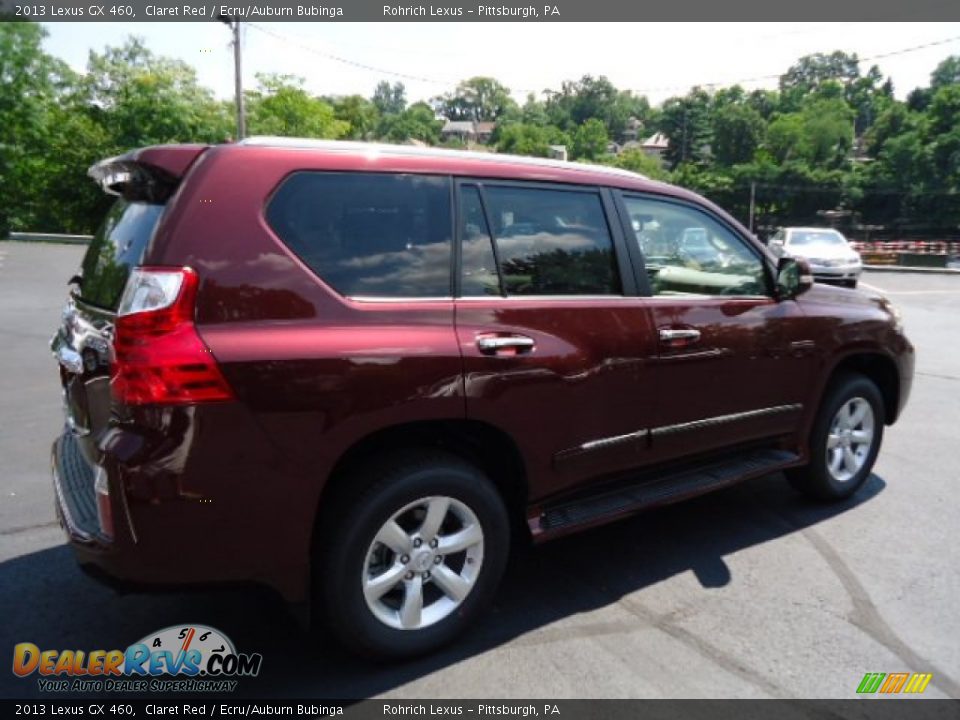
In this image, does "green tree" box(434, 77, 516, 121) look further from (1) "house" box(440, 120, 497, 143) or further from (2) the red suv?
(2) the red suv

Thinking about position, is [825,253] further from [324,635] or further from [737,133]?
[737,133]

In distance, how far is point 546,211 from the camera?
10.7 ft

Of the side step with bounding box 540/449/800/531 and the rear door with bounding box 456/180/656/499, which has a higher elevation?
the rear door with bounding box 456/180/656/499

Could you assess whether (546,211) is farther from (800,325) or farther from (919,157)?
(919,157)

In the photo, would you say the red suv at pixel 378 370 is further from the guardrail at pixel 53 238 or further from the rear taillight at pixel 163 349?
the guardrail at pixel 53 238

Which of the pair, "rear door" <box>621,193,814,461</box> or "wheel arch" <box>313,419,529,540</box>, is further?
"rear door" <box>621,193,814,461</box>

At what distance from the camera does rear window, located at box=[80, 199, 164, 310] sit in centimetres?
259

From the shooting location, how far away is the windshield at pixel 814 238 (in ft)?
65.5

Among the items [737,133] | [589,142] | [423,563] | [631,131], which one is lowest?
[423,563]

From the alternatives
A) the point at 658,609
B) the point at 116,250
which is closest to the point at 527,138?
the point at 658,609

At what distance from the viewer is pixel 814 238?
2020 cm

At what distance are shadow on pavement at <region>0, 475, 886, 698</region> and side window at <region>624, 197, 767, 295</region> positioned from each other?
133 centimetres

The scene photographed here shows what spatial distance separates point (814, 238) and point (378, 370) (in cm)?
2026

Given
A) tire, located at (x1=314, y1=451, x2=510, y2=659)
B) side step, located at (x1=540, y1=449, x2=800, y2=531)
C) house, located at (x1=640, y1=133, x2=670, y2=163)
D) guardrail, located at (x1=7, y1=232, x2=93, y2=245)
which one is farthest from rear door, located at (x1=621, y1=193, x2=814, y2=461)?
house, located at (x1=640, y1=133, x2=670, y2=163)
